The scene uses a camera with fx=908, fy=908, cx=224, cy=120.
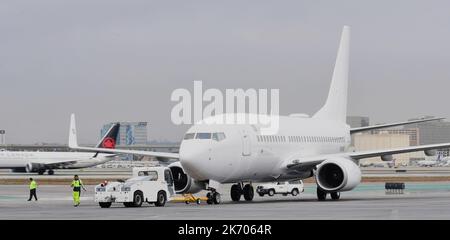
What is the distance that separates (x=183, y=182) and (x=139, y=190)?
17.7 ft

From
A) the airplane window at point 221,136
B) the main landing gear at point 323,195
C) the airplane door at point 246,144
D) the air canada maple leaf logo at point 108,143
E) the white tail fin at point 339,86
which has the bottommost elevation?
the main landing gear at point 323,195

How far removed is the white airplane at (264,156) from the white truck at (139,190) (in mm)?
1335

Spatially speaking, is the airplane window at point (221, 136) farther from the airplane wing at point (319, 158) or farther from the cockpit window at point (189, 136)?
the airplane wing at point (319, 158)

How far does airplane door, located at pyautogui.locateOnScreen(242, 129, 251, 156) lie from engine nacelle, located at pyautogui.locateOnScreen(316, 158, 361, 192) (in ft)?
15.9

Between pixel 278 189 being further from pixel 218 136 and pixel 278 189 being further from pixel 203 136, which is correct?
pixel 203 136

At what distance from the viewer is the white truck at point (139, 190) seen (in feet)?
151

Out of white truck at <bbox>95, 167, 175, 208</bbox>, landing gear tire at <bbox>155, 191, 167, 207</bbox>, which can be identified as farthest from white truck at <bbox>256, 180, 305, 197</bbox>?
landing gear tire at <bbox>155, 191, 167, 207</bbox>

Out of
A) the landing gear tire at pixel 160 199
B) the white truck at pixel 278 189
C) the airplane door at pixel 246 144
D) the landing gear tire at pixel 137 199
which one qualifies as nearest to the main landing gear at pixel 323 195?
the airplane door at pixel 246 144

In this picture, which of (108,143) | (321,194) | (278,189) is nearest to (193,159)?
(321,194)

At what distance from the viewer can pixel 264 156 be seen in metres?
51.3

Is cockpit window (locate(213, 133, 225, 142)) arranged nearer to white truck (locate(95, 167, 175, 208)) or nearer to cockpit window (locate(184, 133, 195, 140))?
cockpit window (locate(184, 133, 195, 140))
